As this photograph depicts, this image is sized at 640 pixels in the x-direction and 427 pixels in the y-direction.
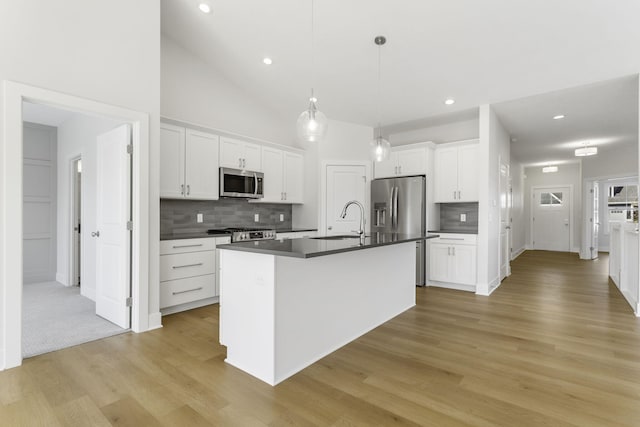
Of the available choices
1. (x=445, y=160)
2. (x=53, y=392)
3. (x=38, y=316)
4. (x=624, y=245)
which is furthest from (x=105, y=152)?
(x=624, y=245)

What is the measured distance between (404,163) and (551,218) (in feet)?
25.2

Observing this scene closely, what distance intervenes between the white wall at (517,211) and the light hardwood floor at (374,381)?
5828mm

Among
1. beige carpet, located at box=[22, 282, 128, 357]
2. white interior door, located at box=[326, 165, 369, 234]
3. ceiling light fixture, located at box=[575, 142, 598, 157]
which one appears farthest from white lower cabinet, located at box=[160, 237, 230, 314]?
ceiling light fixture, located at box=[575, 142, 598, 157]

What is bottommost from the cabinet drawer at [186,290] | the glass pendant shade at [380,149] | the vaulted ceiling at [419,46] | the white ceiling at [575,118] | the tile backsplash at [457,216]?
the cabinet drawer at [186,290]

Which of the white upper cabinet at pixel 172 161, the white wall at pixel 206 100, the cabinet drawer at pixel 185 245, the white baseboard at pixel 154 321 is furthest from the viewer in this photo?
the white wall at pixel 206 100

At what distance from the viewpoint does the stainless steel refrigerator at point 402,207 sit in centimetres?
522

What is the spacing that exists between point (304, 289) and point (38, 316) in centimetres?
326

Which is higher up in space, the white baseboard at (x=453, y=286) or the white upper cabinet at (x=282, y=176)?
the white upper cabinet at (x=282, y=176)

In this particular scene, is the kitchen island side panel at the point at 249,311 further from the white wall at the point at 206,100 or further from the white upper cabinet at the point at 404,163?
the white upper cabinet at the point at 404,163

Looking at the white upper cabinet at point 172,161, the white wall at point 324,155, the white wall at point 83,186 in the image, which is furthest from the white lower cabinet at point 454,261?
the white wall at point 83,186

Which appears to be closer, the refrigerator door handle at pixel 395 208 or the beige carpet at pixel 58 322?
the beige carpet at pixel 58 322

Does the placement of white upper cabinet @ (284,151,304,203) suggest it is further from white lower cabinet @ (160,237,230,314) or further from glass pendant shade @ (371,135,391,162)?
glass pendant shade @ (371,135,391,162)

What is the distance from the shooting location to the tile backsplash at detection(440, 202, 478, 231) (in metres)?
5.54

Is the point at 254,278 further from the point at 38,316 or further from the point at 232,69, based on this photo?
the point at 232,69
